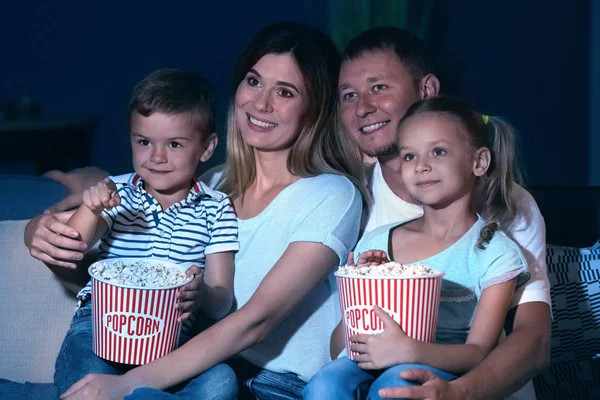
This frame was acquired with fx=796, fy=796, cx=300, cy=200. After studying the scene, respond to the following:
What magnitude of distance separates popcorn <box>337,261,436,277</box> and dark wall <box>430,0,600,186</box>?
2946mm

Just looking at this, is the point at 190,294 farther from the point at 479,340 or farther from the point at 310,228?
the point at 479,340

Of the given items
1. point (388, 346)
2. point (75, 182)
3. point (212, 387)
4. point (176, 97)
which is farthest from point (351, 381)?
point (75, 182)

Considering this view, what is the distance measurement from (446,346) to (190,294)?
A: 541mm

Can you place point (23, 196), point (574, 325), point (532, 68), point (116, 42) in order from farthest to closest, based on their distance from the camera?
1. point (116, 42)
2. point (532, 68)
3. point (23, 196)
4. point (574, 325)

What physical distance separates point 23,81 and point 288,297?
10.8 ft

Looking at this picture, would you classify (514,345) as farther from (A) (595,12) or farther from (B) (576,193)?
(A) (595,12)

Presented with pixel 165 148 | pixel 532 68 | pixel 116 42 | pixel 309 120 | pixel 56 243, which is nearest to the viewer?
pixel 56 243

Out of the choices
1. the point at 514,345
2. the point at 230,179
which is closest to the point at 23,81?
the point at 230,179

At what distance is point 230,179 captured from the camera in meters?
2.13

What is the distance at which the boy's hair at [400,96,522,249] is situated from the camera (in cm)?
178

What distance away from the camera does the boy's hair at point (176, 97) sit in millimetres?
1925

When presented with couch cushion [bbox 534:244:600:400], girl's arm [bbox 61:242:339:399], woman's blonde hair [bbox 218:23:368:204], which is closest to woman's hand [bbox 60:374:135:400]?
girl's arm [bbox 61:242:339:399]

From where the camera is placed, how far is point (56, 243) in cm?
183

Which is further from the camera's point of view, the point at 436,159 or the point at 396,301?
the point at 436,159
